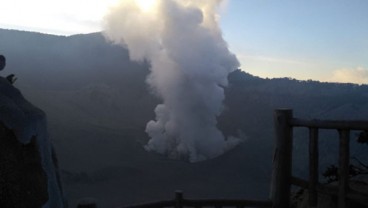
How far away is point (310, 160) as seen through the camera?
438 centimetres

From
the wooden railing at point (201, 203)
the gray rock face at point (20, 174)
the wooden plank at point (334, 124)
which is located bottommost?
the wooden railing at point (201, 203)

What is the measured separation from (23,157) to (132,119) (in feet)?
122

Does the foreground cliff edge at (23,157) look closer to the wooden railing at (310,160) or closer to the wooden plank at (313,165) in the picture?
the wooden railing at (310,160)

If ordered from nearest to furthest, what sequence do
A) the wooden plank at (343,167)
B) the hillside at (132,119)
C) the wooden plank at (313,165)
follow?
the wooden plank at (343,167), the wooden plank at (313,165), the hillside at (132,119)

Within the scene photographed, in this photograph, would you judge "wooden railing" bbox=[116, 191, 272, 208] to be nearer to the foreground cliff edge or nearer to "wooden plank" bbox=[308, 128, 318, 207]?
"wooden plank" bbox=[308, 128, 318, 207]

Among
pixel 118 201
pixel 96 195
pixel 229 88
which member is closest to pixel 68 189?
pixel 96 195

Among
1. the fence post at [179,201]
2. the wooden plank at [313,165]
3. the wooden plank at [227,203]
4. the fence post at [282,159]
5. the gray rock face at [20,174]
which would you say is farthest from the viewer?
the fence post at [179,201]

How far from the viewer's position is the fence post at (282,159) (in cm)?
485

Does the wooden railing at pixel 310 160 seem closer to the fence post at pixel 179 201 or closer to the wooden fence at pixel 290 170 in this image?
the wooden fence at pixel 290 170

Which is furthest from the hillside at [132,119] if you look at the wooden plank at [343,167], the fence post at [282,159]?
the wooden plank at [343,167]

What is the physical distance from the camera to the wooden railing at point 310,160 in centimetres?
394

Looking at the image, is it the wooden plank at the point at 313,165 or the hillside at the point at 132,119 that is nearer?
the wooden plank at the point at 313,165

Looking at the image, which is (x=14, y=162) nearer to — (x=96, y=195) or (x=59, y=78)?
(x=96, y=195)

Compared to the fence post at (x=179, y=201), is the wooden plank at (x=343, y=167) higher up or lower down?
higher up
